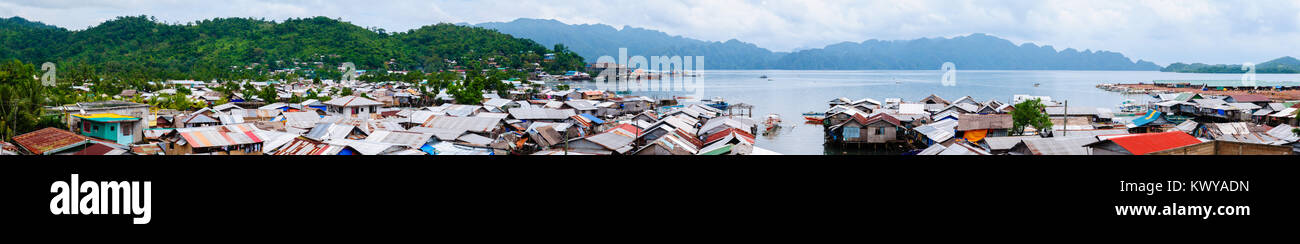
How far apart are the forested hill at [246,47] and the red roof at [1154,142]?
18547mm

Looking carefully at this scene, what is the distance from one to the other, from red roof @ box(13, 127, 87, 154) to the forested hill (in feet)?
45.1

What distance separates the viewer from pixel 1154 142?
14.8 ft

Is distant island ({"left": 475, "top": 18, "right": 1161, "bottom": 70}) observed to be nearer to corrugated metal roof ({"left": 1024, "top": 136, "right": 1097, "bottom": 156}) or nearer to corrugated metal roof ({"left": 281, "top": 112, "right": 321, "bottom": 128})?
corrugated metal roof ({"left": 281, "top": 112, "right": 321, "bottom": 128})

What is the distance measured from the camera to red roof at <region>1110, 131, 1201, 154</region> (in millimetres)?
4223

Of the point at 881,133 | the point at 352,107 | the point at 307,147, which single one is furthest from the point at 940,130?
the point at 352,107

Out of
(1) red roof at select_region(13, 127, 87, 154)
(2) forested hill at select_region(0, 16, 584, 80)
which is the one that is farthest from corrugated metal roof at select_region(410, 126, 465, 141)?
(2) forested hill at select_region(0, 16, 584, 80)

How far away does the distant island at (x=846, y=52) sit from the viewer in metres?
28.2

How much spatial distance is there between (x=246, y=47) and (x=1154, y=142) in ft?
83.0

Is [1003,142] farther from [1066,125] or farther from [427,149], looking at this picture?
[427,149]

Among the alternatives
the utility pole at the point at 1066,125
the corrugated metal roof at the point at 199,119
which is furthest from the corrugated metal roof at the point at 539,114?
the utility pole at the point at 1066,125
